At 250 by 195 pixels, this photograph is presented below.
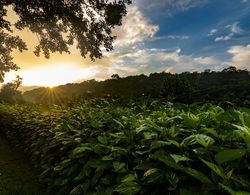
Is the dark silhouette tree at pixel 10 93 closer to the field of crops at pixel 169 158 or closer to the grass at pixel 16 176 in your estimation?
the grass at pixel 16 176

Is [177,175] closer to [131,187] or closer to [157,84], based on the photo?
[131,187]

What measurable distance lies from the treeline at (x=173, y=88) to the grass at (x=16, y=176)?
13.3 ft

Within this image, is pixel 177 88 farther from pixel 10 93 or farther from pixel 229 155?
pixel 10 93

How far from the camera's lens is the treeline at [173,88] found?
517 inches

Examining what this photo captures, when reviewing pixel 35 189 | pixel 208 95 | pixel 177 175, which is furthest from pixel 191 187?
pixel 208 95

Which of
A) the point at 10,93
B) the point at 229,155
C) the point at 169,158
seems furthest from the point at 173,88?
the point at 10,93

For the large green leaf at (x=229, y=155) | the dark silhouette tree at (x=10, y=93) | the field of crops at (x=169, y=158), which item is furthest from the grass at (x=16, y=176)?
the dark silhouette tree at (x=10, y=93)

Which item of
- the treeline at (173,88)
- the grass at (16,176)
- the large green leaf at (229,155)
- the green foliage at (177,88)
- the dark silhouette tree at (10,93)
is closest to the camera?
the large green leaf at (229,155)

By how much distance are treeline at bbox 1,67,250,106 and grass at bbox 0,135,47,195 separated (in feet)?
13.3

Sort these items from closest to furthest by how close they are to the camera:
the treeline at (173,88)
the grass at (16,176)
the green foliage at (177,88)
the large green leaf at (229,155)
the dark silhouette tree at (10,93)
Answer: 1. the large green leaf at (229,155)
2. the grass at (16,176)
3. the green foliage at (177,88)
4. the treeline at (173,88)
5. the dark silhouette tree at (10,93)

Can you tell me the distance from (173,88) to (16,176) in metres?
7.41

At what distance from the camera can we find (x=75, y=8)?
1844 centimetres

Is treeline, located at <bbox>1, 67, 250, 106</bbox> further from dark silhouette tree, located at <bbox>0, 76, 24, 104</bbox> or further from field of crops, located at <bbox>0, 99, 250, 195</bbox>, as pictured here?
field of crops, located at <bbox>0, 99, 250, 195</bbox>

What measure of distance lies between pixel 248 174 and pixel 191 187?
0.50 meters
